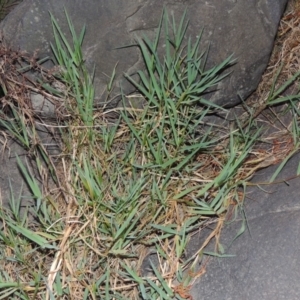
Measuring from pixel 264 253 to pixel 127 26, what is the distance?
777 millimetres

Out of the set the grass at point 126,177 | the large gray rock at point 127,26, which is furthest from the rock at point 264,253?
the large gray rock at point 127,26

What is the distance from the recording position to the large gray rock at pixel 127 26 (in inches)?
78.3

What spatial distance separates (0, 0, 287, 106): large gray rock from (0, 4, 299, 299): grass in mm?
33

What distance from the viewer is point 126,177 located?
6.52 feet

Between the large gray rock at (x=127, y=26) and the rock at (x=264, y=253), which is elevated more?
the large gray rock at (x=127, y=26)

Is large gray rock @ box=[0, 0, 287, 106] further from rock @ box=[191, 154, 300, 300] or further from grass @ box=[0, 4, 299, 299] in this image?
rock @ box=[191, 154, 300, 300]

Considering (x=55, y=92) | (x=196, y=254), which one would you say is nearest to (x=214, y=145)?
(x=196, y=254)

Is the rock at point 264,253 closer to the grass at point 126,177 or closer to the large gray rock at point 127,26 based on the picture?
the grass at point 126,177

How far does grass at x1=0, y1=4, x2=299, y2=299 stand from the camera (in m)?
1.90

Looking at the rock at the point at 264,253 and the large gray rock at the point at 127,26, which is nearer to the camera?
the rock at the point at 264,253

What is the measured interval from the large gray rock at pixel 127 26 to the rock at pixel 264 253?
38 cm

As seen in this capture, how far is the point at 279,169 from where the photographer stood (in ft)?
6.43

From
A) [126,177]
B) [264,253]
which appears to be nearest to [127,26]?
[126,177]

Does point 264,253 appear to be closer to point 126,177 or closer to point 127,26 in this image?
point 126,177
